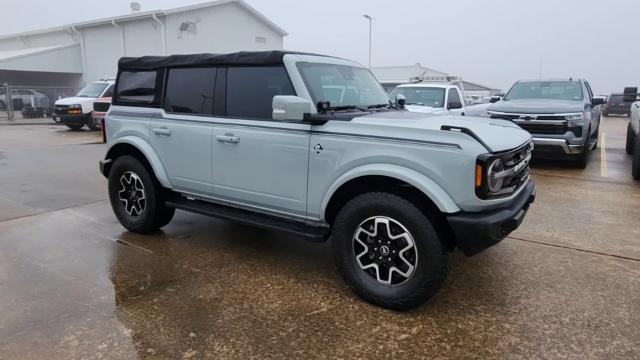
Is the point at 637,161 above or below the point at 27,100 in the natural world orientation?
below

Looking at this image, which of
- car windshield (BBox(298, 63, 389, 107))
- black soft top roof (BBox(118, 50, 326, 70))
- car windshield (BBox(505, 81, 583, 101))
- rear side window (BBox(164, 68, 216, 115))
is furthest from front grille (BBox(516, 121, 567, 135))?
rear side window (BBox(164, 68, 216, 115))

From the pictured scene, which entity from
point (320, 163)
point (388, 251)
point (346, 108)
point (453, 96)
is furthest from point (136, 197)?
point (453, 96)

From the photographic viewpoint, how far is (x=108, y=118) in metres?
5.10

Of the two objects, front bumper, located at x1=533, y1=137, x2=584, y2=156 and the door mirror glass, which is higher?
the door mirror glass

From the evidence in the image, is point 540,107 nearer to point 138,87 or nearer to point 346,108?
point 346,108

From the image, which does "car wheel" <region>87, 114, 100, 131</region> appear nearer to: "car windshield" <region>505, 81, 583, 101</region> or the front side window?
the front side window

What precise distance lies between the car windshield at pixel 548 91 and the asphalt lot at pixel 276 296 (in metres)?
5.09

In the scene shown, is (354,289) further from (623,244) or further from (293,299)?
(623,244)

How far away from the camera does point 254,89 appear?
160 inches

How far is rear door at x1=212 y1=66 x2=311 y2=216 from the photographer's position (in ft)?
12.2

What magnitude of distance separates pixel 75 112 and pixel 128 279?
50.2 feet

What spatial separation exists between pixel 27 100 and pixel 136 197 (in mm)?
26635

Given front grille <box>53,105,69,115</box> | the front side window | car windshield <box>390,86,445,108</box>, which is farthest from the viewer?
front grille <box>53,105,69,115</box>

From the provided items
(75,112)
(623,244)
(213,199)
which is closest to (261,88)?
(213,199)
